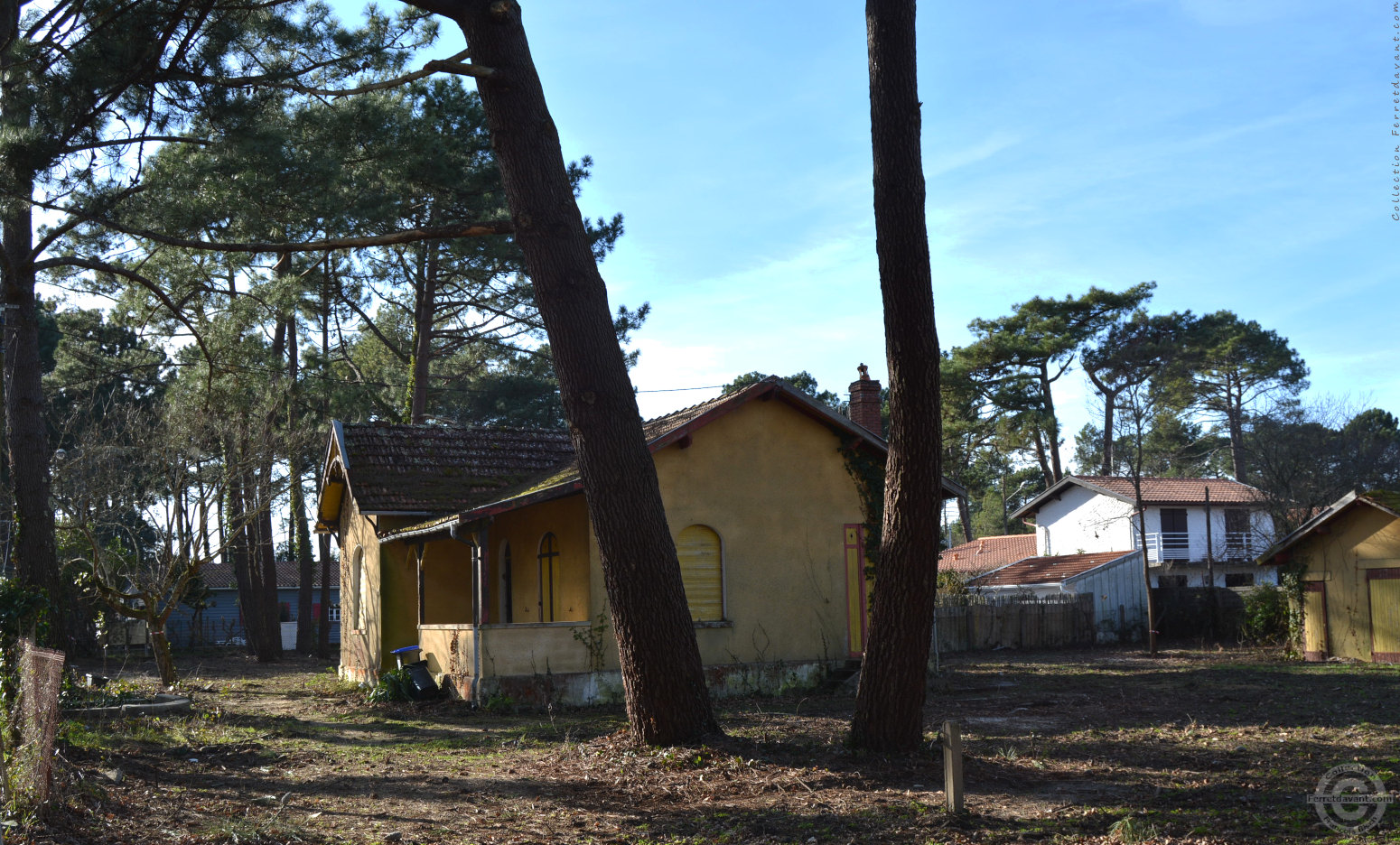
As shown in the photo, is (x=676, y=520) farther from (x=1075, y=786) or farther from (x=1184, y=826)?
(x=1184, y=826)

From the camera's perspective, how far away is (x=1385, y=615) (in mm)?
22734

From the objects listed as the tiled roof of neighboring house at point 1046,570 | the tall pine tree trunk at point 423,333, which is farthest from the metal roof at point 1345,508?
the tall pine tree trunk at point 423,333

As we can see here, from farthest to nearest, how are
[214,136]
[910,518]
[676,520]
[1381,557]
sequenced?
[1381,557], [676,520], [214,136], [910,518]

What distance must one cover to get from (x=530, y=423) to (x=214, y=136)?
23.5 meters

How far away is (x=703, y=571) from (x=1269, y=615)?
1785 cm

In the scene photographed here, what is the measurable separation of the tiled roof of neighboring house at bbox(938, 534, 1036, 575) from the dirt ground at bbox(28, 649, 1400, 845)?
31.6 m

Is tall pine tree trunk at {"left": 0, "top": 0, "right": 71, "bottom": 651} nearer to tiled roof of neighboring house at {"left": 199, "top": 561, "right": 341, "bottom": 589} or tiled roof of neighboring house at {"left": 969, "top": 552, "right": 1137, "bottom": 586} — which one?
tiled roof of neighboring house at {"left": 969, "top": 552, "right": 1137, "bottom": 586}

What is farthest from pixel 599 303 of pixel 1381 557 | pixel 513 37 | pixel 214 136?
pixel 1381 557

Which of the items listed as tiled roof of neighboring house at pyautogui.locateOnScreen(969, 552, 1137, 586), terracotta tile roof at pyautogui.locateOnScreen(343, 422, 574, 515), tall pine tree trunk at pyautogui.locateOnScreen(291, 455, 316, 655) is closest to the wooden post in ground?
terracotta tile roof at pyautogui.locateOnScreen(343, 422, 574, 515)

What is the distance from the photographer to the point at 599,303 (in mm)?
9695

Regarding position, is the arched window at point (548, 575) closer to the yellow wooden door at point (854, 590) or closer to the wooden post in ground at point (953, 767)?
the yellow wooden door at point (854, 590)

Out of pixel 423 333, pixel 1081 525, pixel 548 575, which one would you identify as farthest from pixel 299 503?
pixel 1081 525

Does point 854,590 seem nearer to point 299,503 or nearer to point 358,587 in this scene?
point 358,587

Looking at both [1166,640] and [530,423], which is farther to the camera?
[530,423]
